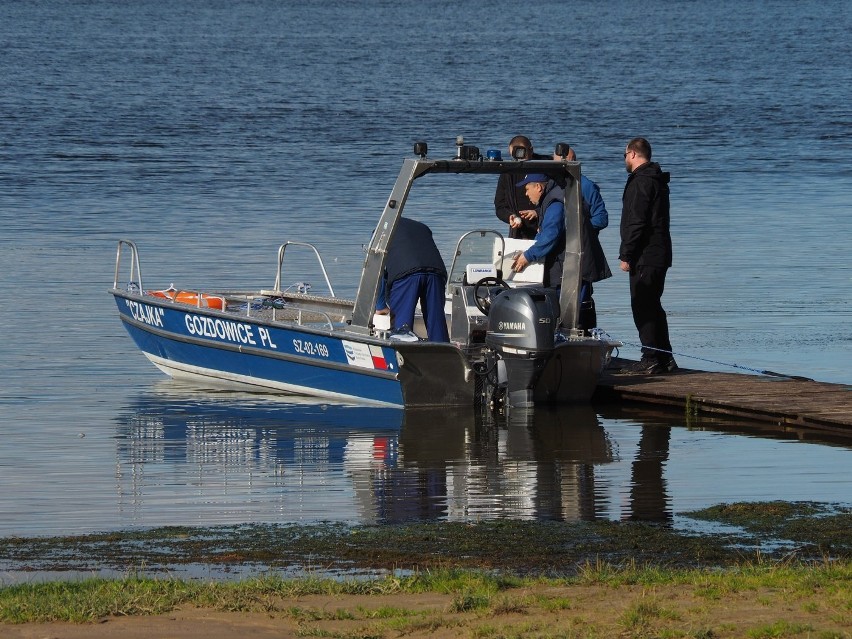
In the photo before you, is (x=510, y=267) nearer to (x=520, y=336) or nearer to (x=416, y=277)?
(x=416, y=277)

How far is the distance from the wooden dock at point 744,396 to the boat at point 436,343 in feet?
1.34

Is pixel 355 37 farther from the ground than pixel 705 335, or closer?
farther from the ground

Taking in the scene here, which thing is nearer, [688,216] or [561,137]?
[688,216]

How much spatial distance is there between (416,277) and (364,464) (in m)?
2.02

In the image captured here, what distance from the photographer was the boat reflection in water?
9242 millimetres

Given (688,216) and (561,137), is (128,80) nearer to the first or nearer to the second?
(561,137)

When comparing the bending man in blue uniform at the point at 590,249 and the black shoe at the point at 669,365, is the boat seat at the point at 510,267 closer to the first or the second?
the bending man in blue uniform at the point at 590,249

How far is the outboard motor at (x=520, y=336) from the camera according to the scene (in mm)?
11820

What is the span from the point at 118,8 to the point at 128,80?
217ft

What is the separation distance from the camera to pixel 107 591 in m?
6.81

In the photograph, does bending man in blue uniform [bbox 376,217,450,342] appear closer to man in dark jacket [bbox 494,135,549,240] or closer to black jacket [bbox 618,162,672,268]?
man in dark jacket [bbox 494,135,549,240]

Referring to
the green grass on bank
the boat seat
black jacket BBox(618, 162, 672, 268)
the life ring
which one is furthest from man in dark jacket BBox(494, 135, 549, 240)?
the green grass on bank

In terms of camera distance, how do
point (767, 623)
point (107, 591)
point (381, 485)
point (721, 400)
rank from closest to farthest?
point (767, 623), point (107, 591), point (381, 485), point (721, 400)

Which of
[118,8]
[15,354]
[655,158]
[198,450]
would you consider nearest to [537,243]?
[198,450]
